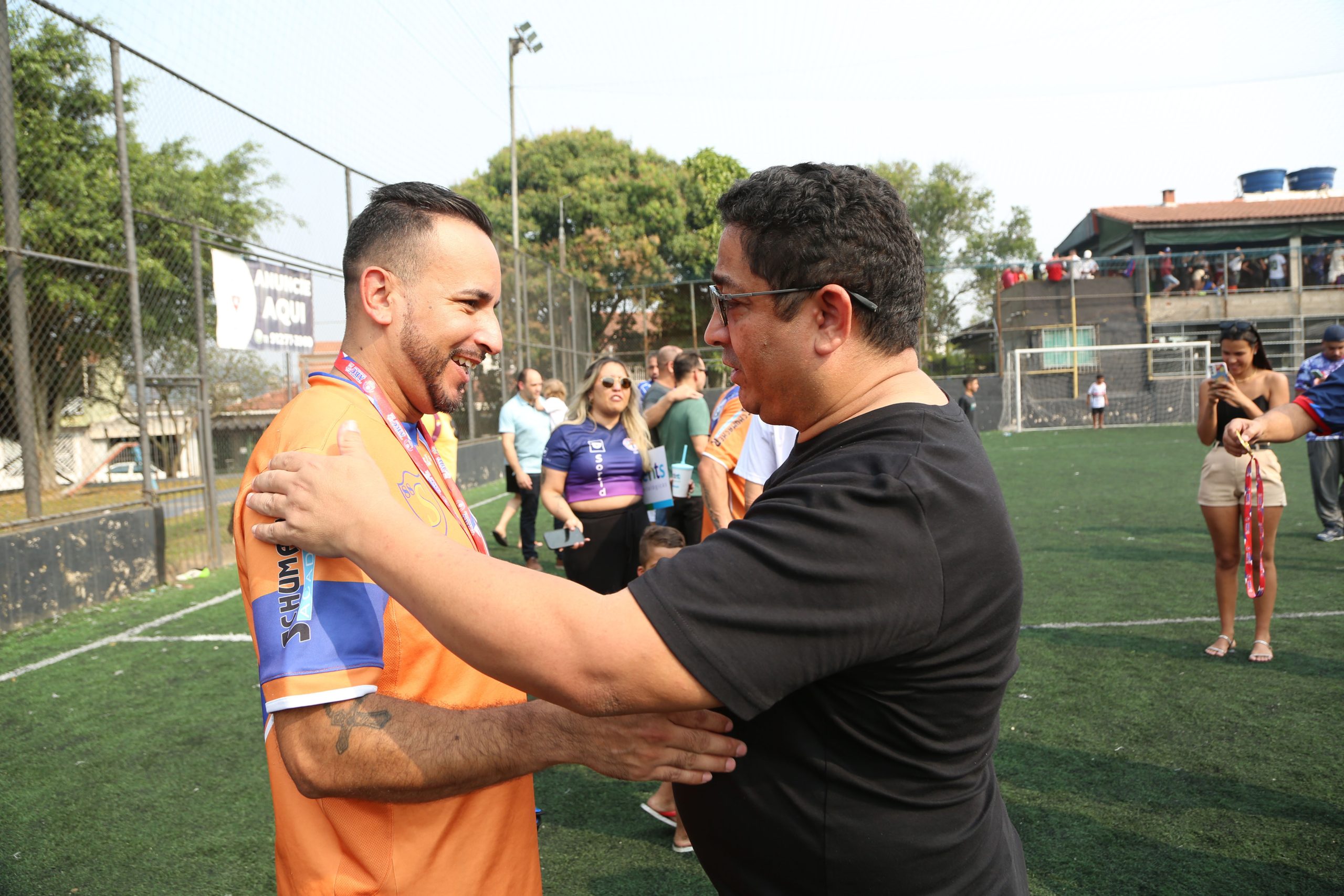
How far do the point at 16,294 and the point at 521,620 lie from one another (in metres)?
8.26

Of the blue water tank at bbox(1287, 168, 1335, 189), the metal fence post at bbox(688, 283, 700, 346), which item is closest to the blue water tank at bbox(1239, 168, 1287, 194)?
the blue water tank at bbox(1287, 168, 1335, 189)

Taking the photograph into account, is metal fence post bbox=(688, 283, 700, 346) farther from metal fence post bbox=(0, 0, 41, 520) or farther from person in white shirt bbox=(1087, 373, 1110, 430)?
Result: metal fence post bbox=(0, 0, 41, 520)

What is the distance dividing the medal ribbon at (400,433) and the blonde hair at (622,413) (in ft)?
13.7

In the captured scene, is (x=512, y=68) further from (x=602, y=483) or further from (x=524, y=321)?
(x=602, y=483)

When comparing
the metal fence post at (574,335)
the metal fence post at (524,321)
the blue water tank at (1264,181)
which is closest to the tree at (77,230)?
the metal fence post at (524,321)

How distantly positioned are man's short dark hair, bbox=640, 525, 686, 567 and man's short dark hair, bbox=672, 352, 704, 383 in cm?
230

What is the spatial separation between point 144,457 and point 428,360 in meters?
8.48

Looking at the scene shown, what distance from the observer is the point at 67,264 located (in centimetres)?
798

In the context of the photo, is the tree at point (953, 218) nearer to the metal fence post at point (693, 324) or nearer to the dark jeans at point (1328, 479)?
the metal fence post at point (693, 324)

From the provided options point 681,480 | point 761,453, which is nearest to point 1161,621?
point 681,480

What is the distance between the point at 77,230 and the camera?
8.30 metres

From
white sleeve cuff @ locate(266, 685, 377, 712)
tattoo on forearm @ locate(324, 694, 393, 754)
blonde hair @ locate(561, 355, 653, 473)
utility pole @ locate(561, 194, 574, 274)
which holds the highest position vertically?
utility pole @ locate(561, 194, 574, 274)

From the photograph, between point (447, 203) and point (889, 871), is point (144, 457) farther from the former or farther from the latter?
point (889, 871)

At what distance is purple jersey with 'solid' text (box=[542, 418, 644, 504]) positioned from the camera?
5961mm
